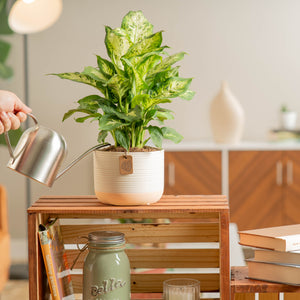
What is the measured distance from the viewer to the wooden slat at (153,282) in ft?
5.32

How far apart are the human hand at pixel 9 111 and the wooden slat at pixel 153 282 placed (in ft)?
1.66

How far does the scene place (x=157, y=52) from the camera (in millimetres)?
1404

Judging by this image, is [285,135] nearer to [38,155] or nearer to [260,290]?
[260,290]

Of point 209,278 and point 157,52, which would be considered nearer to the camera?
point 157,52

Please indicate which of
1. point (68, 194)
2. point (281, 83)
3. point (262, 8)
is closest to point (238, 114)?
point (281, 83)

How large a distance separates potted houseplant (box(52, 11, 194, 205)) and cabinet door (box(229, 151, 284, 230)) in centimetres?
276

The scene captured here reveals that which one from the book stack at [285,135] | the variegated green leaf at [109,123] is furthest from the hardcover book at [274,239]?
the book stack at [285,135]

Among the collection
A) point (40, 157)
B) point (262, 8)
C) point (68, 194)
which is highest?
point (262, 8)

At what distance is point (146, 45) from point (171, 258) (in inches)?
Answer: 23.5

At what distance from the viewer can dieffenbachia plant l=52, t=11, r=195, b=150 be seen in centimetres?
143

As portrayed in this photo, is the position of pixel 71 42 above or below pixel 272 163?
above

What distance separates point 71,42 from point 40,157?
0.87 m

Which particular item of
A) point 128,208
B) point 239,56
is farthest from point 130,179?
point 239,56

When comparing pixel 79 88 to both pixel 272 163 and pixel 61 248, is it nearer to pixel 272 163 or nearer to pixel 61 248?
pixel 61 248
